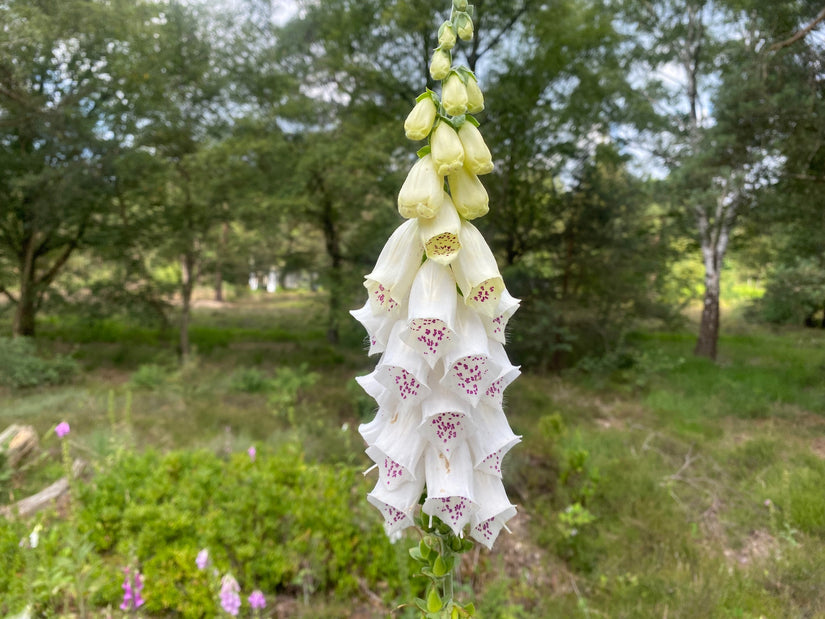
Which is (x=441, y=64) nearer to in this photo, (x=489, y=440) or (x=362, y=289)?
(x=489, y=440)

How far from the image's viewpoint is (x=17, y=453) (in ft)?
16.6

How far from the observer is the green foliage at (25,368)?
996cm


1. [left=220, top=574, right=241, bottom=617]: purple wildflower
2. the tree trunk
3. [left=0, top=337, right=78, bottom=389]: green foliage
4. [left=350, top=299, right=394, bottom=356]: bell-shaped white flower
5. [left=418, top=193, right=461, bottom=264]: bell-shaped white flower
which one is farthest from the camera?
the tree trunk

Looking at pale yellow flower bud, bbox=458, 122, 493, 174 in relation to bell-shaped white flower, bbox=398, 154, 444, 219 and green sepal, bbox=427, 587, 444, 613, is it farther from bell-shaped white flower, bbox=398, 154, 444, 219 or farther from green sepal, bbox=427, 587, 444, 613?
green sepal, bbox=427, 587, 444, 613

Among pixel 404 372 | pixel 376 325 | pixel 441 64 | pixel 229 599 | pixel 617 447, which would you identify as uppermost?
pixel 441 64

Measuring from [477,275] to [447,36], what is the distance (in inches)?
25.7

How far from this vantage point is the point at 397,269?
1355 millimetres

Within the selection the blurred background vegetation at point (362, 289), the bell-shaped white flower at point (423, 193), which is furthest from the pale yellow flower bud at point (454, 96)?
the blurred background vegetation at point (362, 289)

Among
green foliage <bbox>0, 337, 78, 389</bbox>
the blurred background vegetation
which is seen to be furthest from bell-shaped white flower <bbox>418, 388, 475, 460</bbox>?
green foliage <bbox>0, 337, 78, 389</bbox>

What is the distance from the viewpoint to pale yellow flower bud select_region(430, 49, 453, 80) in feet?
4.17

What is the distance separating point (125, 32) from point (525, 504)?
40.9 feet

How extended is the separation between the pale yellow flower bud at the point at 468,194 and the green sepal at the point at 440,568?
0.95 metres

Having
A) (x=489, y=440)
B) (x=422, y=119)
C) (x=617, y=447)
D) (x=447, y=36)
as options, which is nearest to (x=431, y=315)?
(x=489, y=440)

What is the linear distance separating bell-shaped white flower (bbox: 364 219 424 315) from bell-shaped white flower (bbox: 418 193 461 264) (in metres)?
0.06
